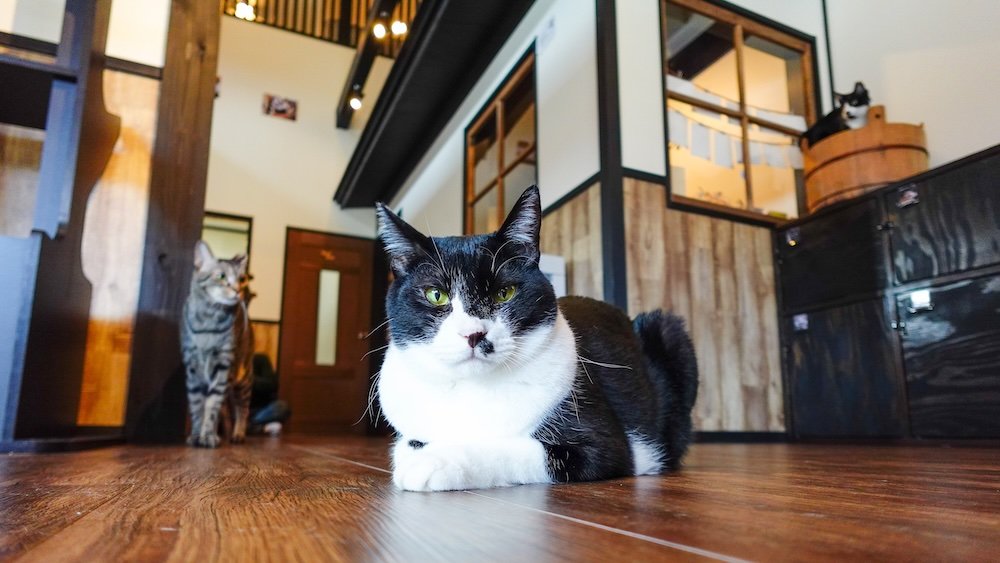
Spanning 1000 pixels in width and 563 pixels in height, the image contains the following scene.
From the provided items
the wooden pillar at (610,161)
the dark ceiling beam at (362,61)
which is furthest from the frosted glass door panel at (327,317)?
the wooden pillar at (610,161)

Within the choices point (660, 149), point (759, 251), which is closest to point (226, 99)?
point (660, 149)

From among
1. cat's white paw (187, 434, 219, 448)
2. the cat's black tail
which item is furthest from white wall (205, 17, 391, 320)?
the cat's black tail

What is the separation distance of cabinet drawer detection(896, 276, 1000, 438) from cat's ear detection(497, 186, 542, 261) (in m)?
2.24

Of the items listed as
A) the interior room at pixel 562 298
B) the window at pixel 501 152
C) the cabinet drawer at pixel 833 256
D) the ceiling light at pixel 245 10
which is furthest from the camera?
the ceiling light at pixel 245 10

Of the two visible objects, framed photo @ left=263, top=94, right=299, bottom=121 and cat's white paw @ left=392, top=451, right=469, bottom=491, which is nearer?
cat's white paw @ left=392, top=451, right=469, bottom=491

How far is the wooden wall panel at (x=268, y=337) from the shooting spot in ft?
19.7

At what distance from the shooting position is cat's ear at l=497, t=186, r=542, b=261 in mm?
1075

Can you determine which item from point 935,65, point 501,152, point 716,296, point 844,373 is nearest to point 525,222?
point 716,296

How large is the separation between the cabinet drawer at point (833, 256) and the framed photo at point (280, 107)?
5.19m

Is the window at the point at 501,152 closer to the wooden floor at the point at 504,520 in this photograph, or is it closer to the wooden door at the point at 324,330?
the wooden door at the point at 324,330

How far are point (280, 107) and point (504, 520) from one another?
670cm

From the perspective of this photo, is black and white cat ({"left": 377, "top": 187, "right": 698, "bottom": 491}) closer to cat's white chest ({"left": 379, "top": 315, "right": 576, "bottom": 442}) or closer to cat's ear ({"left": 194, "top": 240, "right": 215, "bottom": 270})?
cat's white chest ({"left": 379, "top": 315, "right": 576, "bottom": 442})

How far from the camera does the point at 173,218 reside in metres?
2.77

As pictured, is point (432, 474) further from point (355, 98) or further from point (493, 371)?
point (355, 98)
